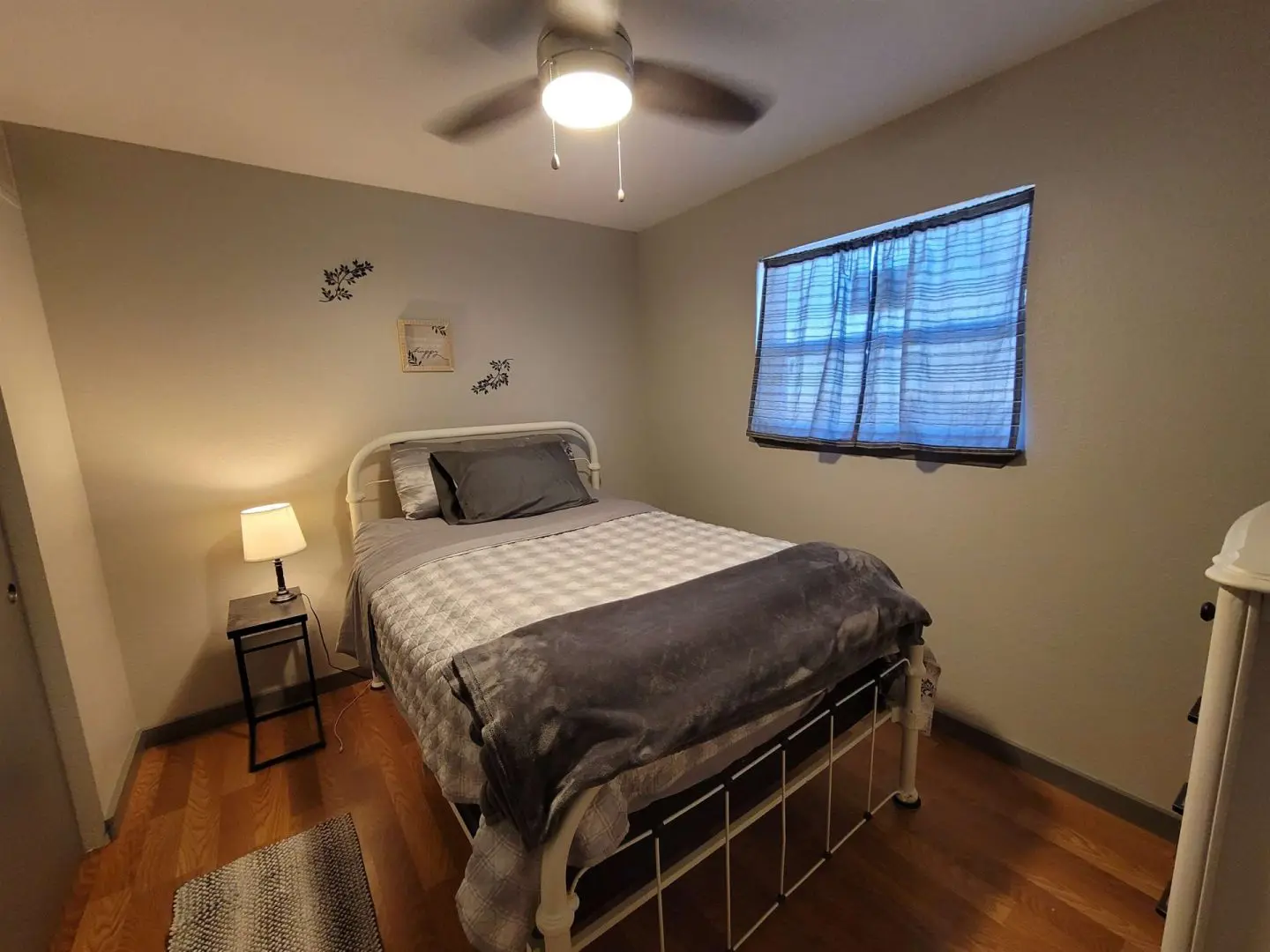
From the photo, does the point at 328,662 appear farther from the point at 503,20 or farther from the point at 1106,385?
the point at 1106,385

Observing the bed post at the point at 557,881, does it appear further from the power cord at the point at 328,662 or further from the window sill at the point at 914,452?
the power cord at the point at 328,662

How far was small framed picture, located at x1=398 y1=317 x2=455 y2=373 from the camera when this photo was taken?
2.75 m

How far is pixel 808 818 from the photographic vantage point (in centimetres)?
→ 178

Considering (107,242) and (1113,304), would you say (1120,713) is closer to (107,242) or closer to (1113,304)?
(1113,304)

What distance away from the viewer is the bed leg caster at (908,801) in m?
1.80

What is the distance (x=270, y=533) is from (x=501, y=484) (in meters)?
0.94

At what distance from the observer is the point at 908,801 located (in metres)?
1.80

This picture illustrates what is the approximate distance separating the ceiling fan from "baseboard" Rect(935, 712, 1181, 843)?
2.52 meters

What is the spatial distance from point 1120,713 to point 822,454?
53.9 inches

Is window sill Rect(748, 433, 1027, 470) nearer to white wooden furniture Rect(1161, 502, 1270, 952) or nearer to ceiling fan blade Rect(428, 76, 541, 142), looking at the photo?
white wooden furniture Rect(1161, 502, 1270, 952)

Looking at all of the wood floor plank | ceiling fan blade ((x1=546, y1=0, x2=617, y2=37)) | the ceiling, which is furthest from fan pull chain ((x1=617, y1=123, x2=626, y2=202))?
the wood floor plank

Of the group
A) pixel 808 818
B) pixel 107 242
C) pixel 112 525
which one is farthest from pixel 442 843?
pixel 107 242

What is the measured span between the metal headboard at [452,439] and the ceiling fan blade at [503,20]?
1.72 m

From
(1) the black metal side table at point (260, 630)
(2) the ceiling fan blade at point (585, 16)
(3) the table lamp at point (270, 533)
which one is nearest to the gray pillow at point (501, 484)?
(3) the table lamp at point (270, 533)
